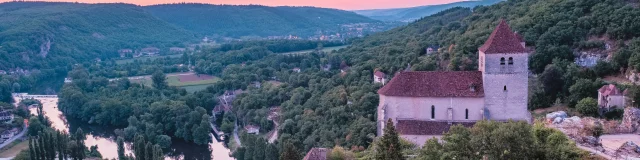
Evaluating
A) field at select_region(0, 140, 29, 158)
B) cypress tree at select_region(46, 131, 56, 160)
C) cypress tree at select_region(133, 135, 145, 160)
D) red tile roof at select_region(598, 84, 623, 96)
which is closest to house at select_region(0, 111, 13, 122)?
field at select_region(0, 140, 29, 158)

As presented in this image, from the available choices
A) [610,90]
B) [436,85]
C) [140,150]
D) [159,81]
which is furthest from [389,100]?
[159,81]

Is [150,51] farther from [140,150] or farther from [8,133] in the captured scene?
[140,150]

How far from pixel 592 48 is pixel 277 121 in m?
35.4

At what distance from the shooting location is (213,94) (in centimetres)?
9325

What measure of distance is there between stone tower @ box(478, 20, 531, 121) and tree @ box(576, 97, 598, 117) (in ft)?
32.5

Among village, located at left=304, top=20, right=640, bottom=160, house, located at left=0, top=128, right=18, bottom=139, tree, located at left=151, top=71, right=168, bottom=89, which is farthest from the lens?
tree, located at left=151, top=71, right=168, bottom=89

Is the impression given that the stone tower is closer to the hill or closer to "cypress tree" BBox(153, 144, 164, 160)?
"cypress tree" BBox(153, 144, 164, 160)

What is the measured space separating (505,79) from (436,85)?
14.8 feet

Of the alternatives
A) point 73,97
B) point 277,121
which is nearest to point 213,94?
point 73,97

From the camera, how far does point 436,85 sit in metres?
36.2

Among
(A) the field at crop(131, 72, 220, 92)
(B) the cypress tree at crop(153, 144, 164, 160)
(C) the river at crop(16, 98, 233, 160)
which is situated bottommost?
(C) the river at crop(16, 98, 233, 160)

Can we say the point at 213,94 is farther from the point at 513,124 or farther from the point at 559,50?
the point at 513,124

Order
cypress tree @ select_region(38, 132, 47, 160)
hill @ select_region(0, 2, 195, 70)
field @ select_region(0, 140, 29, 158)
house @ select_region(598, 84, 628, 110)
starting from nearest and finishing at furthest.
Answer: house @ select_region(598, 84, 628, 110) < cypress tree @ select_region(38, 132, 47, 160) < field @ select_region(0, 140, 29, 158) < hill @ select_region(0, 2, 195, 70)

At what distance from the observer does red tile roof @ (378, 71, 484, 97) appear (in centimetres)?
3572
